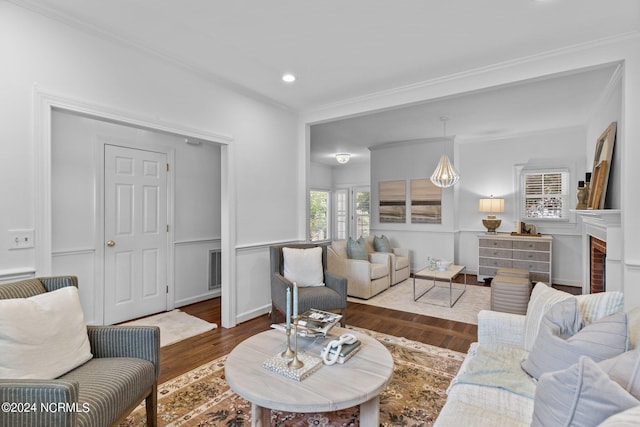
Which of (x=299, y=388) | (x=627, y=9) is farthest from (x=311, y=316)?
(x=627, y=9)

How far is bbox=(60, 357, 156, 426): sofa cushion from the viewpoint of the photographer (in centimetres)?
134

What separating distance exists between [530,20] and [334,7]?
4.60ft

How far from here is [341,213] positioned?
356 inches

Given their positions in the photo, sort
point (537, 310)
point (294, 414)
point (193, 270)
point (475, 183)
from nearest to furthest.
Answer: point (537, 310), point (294, 414), point (193, 270), point (475, 183)

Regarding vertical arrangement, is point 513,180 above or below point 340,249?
above

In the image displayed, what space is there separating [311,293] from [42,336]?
2.05 m

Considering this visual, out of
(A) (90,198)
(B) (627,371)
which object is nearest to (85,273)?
(A) (90,198)

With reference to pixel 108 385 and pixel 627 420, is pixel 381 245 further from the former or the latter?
pixel 627 420

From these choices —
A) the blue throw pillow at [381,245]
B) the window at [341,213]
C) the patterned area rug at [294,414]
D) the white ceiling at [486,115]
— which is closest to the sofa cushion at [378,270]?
the blue throw pillow at [381,245]

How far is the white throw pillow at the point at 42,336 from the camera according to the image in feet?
4.61

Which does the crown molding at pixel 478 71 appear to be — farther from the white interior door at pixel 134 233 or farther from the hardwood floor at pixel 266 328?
the hardwood floor at pixel 266 328

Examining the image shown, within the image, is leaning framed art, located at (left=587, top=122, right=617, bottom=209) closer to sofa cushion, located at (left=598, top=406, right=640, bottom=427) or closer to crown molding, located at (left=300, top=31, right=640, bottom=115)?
crown molding, located at (left=300, top=31, right=640, bottom=115)

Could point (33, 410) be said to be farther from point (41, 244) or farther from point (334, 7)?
point (334, 7)

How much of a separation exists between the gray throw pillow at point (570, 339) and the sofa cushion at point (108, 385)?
6.30ft
